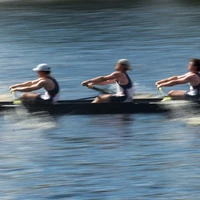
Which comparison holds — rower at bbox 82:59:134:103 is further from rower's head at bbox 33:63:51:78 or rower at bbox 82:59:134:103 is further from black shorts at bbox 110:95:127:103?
rower's head at bbox 33:63:51:78

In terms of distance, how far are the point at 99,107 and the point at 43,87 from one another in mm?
1942

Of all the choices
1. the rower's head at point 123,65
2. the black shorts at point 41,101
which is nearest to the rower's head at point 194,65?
the rower's head at point 123,65

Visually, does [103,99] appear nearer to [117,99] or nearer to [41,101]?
[117,99]

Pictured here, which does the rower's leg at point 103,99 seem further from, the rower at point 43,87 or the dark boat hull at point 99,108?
the rower at point 43,87

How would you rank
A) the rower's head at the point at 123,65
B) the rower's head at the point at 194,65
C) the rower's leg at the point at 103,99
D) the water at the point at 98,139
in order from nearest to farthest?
the water at the point at 98,139
the rower's head at the point at 194,65
the rower's head at the point at 123,65
the rower's leg at the point at 103,99

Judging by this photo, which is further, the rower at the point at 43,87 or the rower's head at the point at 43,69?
the rower at the point at 43,87

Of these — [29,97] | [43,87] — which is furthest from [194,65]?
[29,97]

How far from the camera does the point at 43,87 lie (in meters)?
25.5

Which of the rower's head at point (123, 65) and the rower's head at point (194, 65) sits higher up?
the rower's head at point (123, 65)

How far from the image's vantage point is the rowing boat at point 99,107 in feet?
80.4

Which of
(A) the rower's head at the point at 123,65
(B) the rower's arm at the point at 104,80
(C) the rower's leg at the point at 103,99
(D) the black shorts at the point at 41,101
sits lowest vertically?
(C) the rower's leg at the point at 103,99

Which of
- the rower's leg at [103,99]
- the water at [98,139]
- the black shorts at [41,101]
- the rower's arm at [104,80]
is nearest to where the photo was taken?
the water at [98,139]

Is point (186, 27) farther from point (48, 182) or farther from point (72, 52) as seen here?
point (48, 182)

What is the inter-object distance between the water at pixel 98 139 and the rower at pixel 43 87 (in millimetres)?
552
